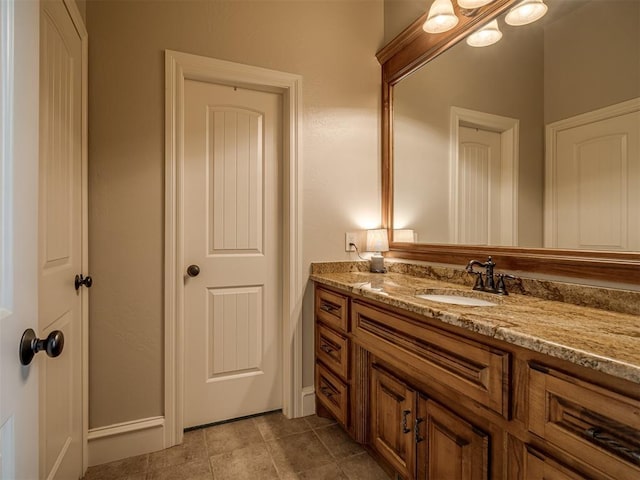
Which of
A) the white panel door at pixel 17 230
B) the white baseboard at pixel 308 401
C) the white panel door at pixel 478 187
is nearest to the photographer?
the white panel door at pixel 17 230

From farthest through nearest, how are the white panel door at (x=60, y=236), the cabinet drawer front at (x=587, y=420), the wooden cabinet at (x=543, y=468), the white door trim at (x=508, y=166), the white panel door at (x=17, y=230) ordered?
the white door trim at (x=508, y=166) → the white panel door at (x=60, y=236) → the wooden cabinet at (x=543, y=468) → the cabinet drawer front at (x=587, y=420) → the white panel door at (x=17, y=230)

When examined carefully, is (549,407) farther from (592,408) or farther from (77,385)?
(77,385)

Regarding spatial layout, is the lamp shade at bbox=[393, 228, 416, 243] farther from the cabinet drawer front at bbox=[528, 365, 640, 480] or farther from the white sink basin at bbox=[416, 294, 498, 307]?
the cabinet drawer front at bbox=[528, 365, 640, 480]

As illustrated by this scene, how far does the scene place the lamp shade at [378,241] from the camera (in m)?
2.21

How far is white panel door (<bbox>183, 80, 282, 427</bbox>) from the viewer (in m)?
1.98

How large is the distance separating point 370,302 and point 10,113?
132 centimetres

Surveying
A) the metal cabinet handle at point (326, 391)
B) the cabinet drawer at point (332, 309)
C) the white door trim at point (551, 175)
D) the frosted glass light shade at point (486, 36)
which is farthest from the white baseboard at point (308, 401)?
the frosted glass light shade at point (486, 36)

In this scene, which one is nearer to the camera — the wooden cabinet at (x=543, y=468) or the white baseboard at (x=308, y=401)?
the wooden cabinet at (x=543, y=468)

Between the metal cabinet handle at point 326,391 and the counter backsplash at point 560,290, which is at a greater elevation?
the counter backsplash at point 560,290

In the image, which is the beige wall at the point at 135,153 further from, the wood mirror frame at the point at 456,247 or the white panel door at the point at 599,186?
the white panel door at the point at 599,186

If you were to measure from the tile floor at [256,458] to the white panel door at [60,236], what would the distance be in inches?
13.2

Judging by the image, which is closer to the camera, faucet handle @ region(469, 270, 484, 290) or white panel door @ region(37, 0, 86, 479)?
white panel door @ region(37, 0, 86, 479)

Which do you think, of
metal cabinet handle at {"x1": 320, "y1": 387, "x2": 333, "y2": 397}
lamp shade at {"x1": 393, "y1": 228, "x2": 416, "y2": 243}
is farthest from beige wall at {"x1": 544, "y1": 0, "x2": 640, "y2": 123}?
metal cabinet handle at {"x1": 320, "y1": 387, "x2": 333, "y2": 397}

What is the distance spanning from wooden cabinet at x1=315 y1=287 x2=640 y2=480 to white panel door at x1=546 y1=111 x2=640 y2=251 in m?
0.69
